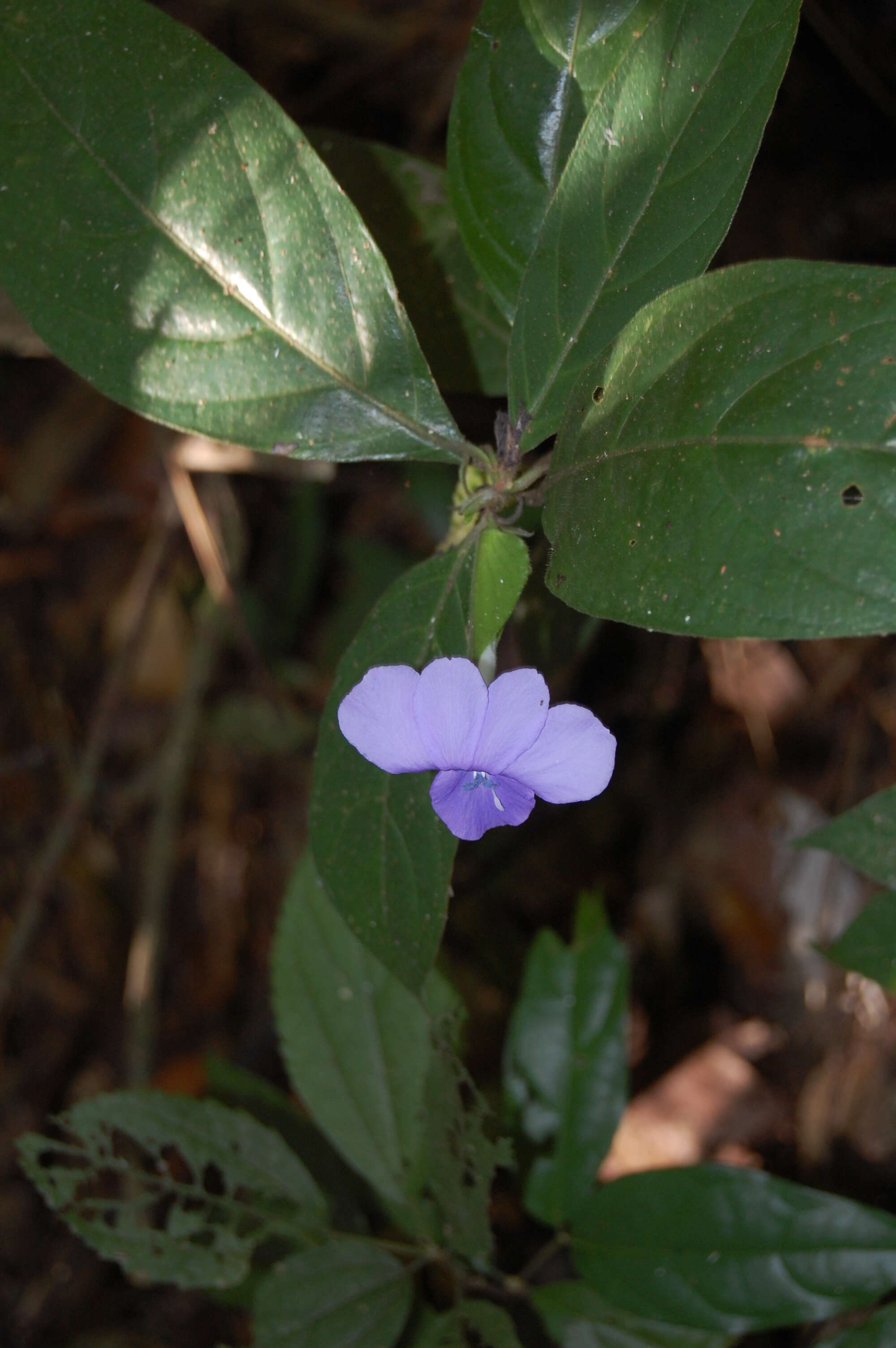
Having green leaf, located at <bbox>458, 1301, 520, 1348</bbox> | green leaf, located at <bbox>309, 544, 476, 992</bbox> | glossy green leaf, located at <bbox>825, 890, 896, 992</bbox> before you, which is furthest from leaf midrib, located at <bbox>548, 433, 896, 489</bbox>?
green leaf, located at <bbox>458, 1301, 520, 1348</bbox>

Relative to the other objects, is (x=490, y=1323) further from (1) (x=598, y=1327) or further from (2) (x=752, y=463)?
(2) (x=752, y=463)

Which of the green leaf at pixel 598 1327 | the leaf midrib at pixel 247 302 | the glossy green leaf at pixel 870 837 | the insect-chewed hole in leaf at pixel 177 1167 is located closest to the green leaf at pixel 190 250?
the leaf midrib at pixel 247 302

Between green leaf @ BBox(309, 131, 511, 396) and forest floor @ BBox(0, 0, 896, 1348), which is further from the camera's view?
forest floor @ BBox(0, 0, 896, 1348)

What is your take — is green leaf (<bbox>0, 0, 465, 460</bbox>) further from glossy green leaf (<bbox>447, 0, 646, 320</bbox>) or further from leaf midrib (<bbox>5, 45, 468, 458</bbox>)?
glossy green leaf (<bbox>447, 0, 646, 320</bbox>)

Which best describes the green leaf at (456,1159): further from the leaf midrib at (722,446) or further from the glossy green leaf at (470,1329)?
the leaf midrib at (722,446)

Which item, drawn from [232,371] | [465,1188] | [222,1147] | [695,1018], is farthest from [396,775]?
[695,1018]

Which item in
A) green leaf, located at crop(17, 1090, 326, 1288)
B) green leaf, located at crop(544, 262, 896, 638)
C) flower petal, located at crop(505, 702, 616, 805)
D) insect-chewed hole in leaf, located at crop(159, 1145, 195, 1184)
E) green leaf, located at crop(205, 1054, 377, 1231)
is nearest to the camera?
green leaf, located at crop(544, 262, 896, 638)

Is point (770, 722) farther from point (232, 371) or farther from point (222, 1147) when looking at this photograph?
point (232, 371)
